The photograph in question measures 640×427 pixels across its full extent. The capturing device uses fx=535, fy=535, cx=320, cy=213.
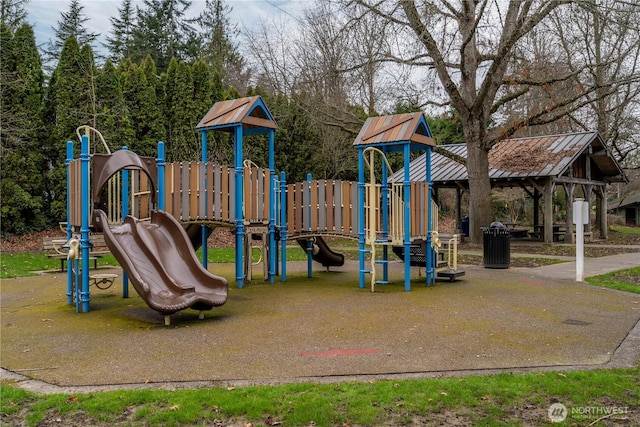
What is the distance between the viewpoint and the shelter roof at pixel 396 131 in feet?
34.6

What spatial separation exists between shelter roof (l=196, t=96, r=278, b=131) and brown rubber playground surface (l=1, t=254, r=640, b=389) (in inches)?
138

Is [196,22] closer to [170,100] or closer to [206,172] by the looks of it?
[170,100]

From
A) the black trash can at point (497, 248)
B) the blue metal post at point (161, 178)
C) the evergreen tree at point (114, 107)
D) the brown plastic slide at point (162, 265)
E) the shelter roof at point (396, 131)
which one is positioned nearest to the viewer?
the brown plastic slide at point (162, 265)

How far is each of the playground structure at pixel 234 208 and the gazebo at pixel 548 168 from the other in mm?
10234

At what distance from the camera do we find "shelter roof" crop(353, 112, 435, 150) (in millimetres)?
10539

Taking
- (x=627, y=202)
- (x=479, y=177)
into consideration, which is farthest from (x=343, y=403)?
(x=627, y=202)

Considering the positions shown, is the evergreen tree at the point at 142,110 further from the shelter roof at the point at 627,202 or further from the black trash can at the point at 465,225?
the shelter roof at the point at 627,202

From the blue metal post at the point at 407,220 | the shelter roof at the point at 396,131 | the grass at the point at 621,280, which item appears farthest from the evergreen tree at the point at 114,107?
the grass at the point at 621,280

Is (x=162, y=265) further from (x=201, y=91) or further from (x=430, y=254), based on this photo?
(x=201, y=91)

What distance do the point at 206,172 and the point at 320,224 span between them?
8.71ft

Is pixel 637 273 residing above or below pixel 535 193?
below

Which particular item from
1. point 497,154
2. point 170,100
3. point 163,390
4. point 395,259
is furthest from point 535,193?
point 163,390

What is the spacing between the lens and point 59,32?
37.0m

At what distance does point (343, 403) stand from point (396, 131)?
740 cm
